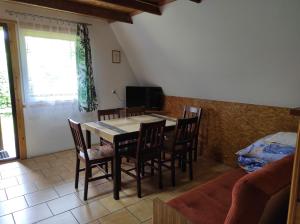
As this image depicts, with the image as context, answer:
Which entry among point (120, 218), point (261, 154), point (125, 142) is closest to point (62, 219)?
point (120, 218)

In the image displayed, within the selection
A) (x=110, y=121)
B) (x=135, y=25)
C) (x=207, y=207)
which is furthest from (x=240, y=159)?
(x=135, y=25)

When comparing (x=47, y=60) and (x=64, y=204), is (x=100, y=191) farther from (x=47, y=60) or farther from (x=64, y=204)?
(x=47, y=60)

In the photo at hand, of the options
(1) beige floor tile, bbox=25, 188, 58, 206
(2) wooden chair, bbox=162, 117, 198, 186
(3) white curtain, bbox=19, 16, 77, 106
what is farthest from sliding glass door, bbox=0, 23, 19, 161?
(2) wooden chair, bbox=162, 117, 198, 186

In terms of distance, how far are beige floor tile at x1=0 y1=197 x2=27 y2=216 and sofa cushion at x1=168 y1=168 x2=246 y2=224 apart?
5.52ft

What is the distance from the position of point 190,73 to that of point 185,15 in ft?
3.21

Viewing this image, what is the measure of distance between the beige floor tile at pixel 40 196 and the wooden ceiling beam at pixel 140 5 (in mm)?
2480

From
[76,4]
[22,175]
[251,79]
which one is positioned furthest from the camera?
[76,4]

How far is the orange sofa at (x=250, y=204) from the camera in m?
1.11

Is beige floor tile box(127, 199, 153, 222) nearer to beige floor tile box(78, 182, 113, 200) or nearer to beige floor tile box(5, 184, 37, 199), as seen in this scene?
beige floor tile box(78, 182, 113, 200)

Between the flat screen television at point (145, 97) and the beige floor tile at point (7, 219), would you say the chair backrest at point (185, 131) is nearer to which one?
the flat screen television at point (145, 97)

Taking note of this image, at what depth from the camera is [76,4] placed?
3301 millimetres

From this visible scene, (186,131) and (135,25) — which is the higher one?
(135,25)

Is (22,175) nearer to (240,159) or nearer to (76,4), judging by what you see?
(76,4)

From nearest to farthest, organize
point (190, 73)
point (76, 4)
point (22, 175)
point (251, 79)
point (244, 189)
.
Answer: point (244, 189) → point (251, 79) → point (22, 175) → point (76, 4) → point (190, 73)
